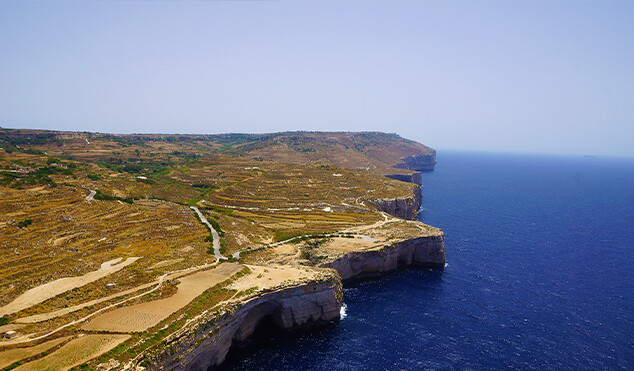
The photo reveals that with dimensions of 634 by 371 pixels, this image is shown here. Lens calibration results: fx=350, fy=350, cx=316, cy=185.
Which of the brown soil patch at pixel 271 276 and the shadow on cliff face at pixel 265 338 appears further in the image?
the brown soil patch at pixel 271 276

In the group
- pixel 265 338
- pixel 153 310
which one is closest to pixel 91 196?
pixel 153 310

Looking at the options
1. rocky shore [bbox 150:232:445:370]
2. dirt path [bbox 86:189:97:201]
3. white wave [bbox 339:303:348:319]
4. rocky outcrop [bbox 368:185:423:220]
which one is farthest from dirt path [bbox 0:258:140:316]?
rocky outcrop [bbox 368:185:423:220]

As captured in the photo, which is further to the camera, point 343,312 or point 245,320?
point 343,312

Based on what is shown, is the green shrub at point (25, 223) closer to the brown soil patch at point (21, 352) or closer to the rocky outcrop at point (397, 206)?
the brown soil patch at point (21, 352)

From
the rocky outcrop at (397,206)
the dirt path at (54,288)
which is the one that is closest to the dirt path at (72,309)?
the dirt path at (54,288)

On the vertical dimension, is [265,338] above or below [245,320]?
below

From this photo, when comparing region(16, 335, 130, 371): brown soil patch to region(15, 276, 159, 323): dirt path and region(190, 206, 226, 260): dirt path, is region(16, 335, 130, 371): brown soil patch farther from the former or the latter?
region(190, 206, 226, 260): dirt path

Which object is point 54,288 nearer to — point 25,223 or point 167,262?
point 167,262
